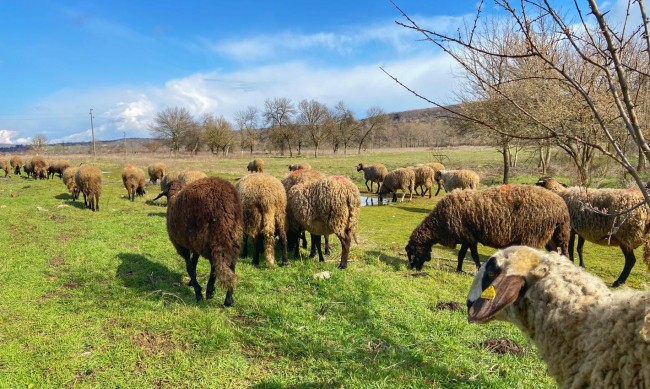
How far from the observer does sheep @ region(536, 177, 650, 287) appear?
7363mm

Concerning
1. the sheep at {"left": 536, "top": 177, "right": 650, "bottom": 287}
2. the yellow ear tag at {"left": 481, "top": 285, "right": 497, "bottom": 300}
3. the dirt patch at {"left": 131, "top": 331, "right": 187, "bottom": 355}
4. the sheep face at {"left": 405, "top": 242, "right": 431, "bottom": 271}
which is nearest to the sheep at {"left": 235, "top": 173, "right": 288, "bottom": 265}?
A: the sheep face at {"left": 405, "top": 242, "right": 431, "bottom": 271}

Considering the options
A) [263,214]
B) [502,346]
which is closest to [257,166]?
[263,214]

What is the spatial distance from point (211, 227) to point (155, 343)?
197 centimetres

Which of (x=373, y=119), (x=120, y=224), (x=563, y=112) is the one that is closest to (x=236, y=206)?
(x=120, y=224)

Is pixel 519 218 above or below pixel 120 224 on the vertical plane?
above

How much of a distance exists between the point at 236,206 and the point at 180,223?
1.01 metres

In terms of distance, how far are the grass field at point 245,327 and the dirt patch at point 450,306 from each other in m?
0.09

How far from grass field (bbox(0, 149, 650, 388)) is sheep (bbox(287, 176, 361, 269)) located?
812mm

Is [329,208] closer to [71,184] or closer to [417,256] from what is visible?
[417,256]

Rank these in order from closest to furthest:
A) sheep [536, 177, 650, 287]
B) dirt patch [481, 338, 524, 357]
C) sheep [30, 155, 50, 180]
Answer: dirt patch [481, 338, 524, 357]
sheep [536, 177, 650, 287]
sheep [30, 155, 50, 180]

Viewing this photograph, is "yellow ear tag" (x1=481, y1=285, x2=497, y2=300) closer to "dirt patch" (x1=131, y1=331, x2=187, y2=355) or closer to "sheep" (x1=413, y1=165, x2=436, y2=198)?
"dirt patch" (x1=131, y1=331, x2=187, y2=355)

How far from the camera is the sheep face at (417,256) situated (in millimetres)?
8438

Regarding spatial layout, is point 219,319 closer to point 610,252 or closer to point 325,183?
point 325,183

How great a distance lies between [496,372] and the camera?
155 inches
